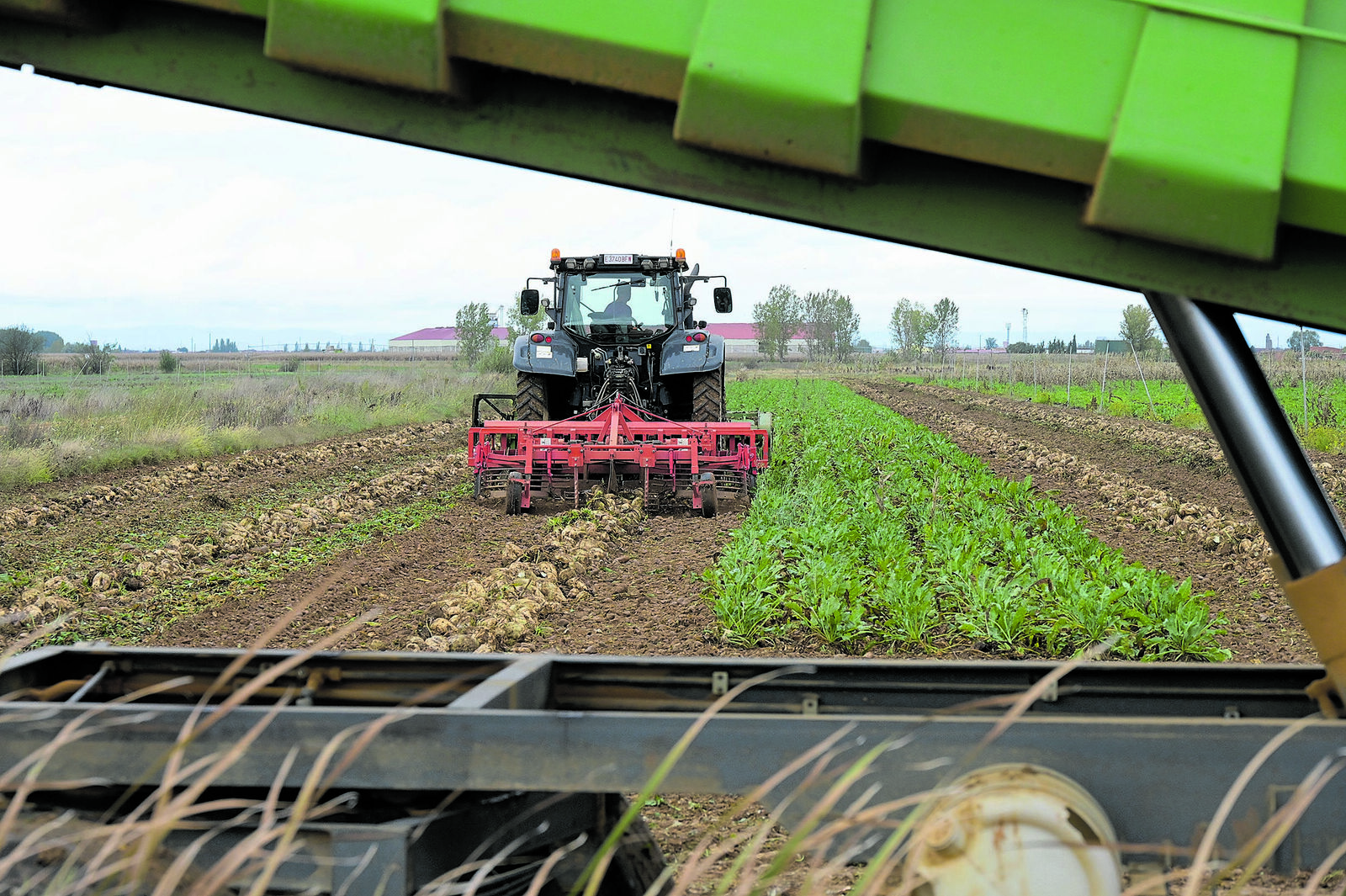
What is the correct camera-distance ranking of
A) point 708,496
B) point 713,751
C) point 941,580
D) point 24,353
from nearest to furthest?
point 713,751, point 941,580, point 708,496, point 24,353

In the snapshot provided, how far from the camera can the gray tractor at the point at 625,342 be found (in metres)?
11.9

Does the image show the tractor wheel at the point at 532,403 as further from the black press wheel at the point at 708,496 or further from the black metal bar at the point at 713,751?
the black metal bar at the point at 713,751

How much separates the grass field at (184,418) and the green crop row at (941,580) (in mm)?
10159

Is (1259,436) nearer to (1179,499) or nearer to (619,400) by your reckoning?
(619,400)

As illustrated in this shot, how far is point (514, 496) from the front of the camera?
36.2 feet

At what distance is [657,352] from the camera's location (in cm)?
1273

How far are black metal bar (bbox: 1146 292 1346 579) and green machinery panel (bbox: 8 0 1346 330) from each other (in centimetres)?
13

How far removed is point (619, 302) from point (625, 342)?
471 mm

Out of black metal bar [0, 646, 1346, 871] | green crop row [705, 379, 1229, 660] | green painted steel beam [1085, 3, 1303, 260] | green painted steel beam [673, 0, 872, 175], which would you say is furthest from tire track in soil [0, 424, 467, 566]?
green painted steel beam [1085, 3, 1303, 260]

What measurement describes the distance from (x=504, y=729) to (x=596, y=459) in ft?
27.7

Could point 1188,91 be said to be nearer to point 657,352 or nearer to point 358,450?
point 657,352

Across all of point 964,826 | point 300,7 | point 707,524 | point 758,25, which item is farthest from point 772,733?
point 707,524

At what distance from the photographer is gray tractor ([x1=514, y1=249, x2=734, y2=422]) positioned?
39.0 ft

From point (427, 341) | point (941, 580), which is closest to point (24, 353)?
point (941, 580)
